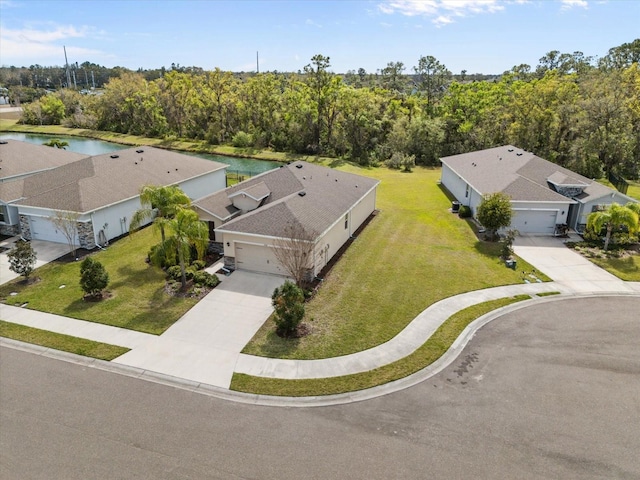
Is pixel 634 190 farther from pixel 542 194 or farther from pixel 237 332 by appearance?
pixel 237 332

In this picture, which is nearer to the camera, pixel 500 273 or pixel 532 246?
pixel 500 273

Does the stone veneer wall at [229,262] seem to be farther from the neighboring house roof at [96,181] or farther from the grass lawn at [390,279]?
the neighboring house roof at [96,181]

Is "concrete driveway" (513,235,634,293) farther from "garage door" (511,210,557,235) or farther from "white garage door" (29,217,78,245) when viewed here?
"white garage door" (29,217,78,245)

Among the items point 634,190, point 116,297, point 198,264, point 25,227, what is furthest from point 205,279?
point 634,190

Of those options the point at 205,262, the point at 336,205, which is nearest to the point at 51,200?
the point at 205,262

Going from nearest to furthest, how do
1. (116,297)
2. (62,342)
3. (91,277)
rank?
(62,342), (91,277), (116,297)

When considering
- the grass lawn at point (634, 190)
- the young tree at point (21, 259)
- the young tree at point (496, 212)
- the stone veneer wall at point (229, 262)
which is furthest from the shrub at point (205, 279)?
the grass lawn at point (634, 190)

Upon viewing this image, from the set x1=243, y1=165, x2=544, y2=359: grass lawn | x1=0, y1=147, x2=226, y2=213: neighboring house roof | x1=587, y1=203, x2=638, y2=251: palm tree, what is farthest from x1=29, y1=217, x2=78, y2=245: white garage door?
x1=587, y1=203, x2=638, y2=251: palm tree

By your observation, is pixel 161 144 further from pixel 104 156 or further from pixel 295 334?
pixel 295 334
